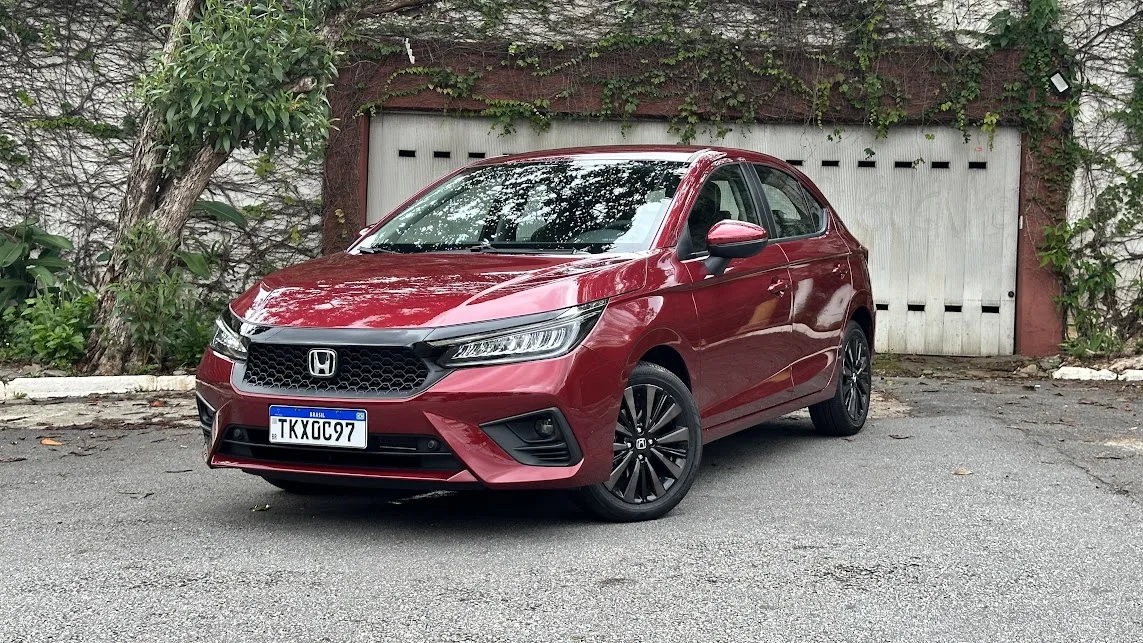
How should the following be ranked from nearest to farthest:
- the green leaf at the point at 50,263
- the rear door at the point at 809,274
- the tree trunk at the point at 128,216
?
the rear door at the point at 809,274
the tree trunk at the point at 128,216
the green leaf at the point at 50,263

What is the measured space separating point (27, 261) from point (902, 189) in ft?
26.1

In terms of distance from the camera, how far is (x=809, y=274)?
7051mm

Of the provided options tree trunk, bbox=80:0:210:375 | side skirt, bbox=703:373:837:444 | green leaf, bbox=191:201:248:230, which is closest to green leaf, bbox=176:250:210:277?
tree trunk, bbox=80:0:210:375

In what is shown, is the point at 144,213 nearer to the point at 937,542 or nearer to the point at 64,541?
the point at 64,541

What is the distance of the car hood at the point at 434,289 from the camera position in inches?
194

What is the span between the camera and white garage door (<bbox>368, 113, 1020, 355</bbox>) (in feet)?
41.0

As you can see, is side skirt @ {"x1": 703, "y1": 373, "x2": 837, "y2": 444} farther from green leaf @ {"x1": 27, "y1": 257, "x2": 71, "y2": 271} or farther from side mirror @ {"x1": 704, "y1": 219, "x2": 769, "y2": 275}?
green leaf @ {"x1": 27, "y1": 257, "x2": 71, "y2": 271}

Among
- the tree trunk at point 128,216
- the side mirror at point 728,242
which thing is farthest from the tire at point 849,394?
the tree trunk at point 128,216

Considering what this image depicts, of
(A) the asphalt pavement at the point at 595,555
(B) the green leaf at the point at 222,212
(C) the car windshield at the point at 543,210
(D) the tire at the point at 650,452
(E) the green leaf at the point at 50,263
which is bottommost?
(A) the asphalt pavement at the point at 595,555

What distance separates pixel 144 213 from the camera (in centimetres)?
1002

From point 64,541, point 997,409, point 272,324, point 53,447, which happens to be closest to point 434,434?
point 272,324

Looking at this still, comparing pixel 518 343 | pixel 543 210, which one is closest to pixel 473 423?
pixel 518 343

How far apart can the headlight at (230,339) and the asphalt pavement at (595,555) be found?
2.34 feet

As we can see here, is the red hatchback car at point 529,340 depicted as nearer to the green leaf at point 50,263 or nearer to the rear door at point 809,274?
the rear door at point 809,274
